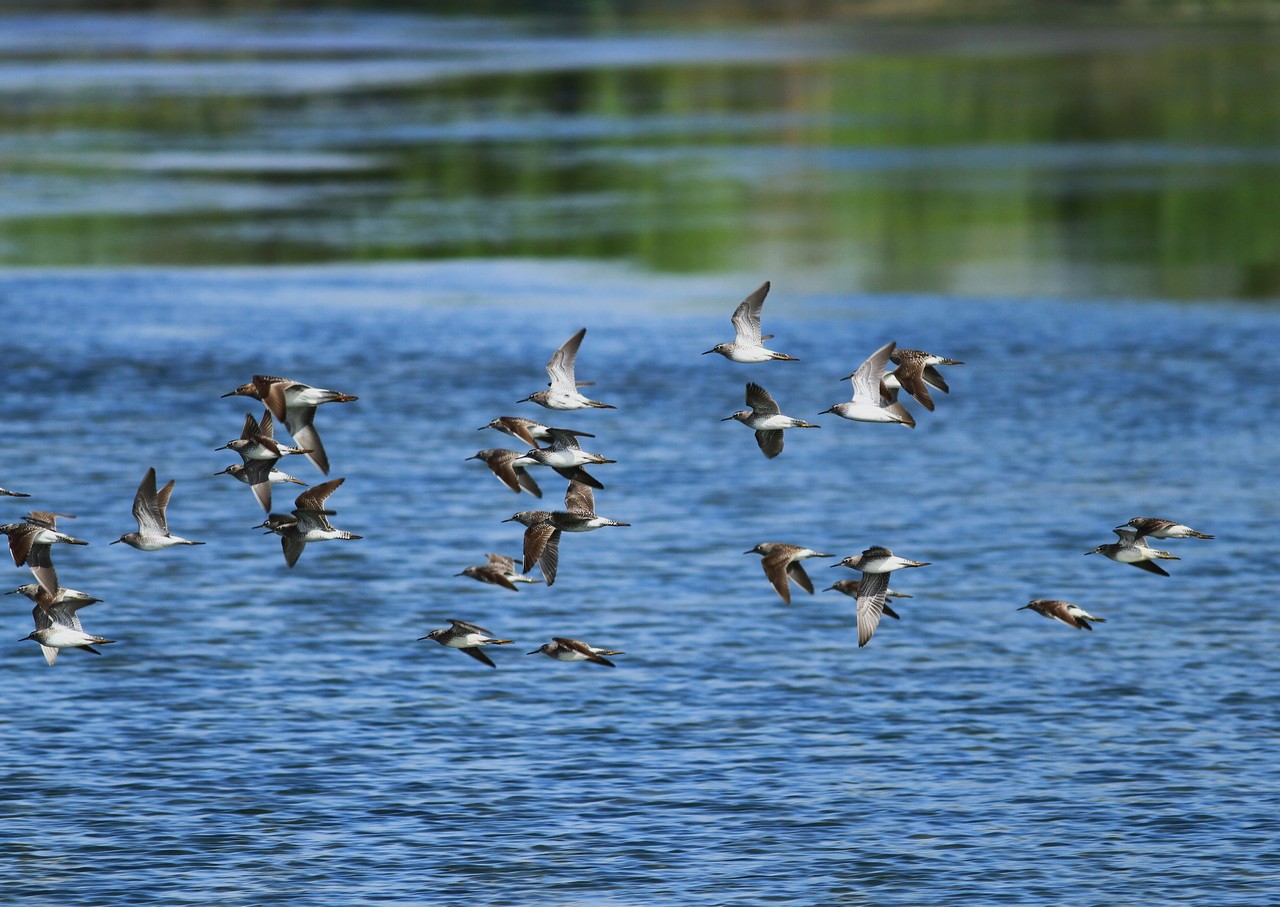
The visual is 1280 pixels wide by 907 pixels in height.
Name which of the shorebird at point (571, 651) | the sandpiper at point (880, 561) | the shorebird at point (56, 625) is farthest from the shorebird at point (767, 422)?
the shorebird at point (56, 625)

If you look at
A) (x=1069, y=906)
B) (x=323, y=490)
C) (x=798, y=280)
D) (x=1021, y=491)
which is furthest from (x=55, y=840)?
(x=798, y=280)

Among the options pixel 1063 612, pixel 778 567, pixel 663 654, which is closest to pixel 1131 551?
pixel 1063 612

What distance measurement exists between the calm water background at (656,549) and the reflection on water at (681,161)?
463mm

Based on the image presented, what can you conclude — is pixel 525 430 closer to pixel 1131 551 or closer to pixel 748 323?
pixel 748 323

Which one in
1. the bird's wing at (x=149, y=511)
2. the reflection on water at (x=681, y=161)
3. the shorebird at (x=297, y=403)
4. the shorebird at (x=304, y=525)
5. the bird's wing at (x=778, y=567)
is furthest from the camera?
the reflection on water at (x=681, y=161)

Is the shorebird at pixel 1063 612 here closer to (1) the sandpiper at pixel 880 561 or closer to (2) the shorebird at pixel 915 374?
(1) the sandpiper at pixel 880 561

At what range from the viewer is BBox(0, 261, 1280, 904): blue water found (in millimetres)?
23562

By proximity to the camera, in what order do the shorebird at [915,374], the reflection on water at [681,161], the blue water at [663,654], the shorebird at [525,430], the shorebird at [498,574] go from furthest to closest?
the reflection on water at [681,161] → the blue water at [663,654] → the shorebird at [498,574] → the shorebird at [915,374] → the shorebird at [525,430]

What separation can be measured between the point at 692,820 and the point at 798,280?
134ft

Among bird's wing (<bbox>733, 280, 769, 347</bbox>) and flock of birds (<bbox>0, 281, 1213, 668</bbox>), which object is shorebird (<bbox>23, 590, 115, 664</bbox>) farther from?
bird's wing (<bbox>733, 280, 769, 347</bbox>)

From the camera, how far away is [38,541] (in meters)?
23.1

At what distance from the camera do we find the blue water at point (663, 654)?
2356cm

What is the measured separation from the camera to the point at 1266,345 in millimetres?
Answer: 52062

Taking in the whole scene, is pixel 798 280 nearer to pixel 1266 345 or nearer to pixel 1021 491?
pixel 1266 345
